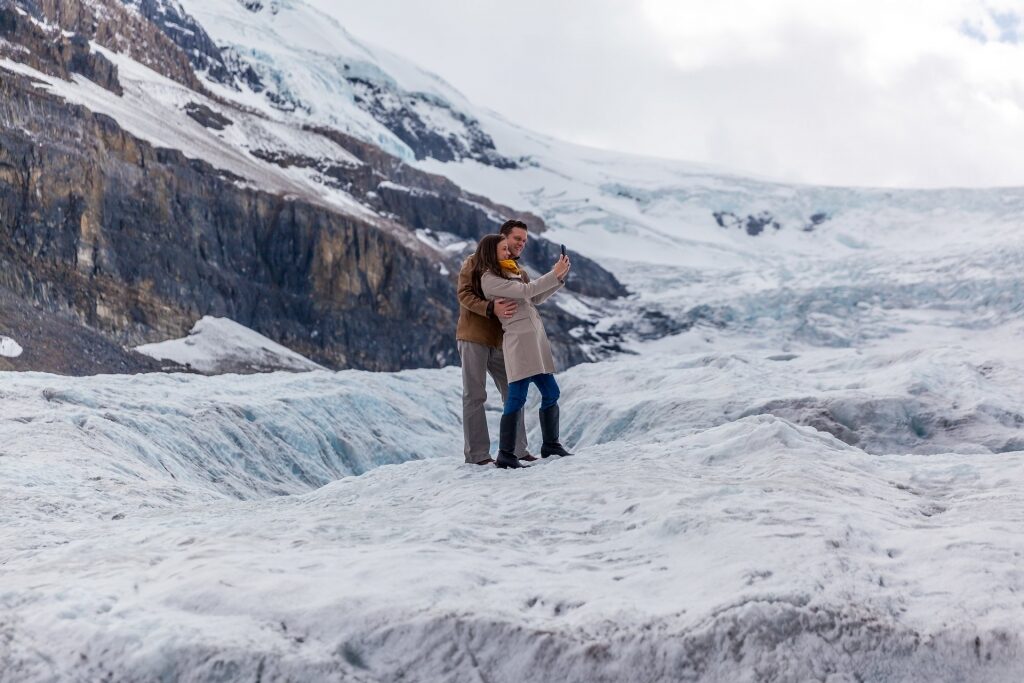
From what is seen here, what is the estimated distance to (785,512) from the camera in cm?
472

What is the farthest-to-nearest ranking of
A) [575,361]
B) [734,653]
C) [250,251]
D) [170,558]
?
[575,361] < [250,251] < [170,558] < [734,653]

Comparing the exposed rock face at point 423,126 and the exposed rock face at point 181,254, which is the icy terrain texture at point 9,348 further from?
the exposed rock face at point 423,126

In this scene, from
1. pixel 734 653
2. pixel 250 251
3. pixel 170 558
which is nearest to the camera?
pixel 734 653

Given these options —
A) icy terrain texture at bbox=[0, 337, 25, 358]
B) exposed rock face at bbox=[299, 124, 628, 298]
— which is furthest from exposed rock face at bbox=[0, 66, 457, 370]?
exposed rock face at bbox=[299, 124, 628, 298]

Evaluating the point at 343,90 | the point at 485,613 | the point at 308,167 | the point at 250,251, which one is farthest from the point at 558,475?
the point at 343,90

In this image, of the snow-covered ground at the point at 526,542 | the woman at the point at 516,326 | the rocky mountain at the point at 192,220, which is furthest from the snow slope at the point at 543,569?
the rocky mountain at the point at 192,220

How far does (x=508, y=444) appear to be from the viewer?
6.71 meters

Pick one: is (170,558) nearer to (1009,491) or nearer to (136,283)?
(1009,491)

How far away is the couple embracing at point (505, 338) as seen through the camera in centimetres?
648

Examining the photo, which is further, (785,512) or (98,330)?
(98,330)

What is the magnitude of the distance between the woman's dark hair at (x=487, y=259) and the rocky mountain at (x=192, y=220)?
2449 cm

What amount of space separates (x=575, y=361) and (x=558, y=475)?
160ft

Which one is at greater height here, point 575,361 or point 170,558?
point 170,558

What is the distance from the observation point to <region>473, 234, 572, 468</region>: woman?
6434 mm
